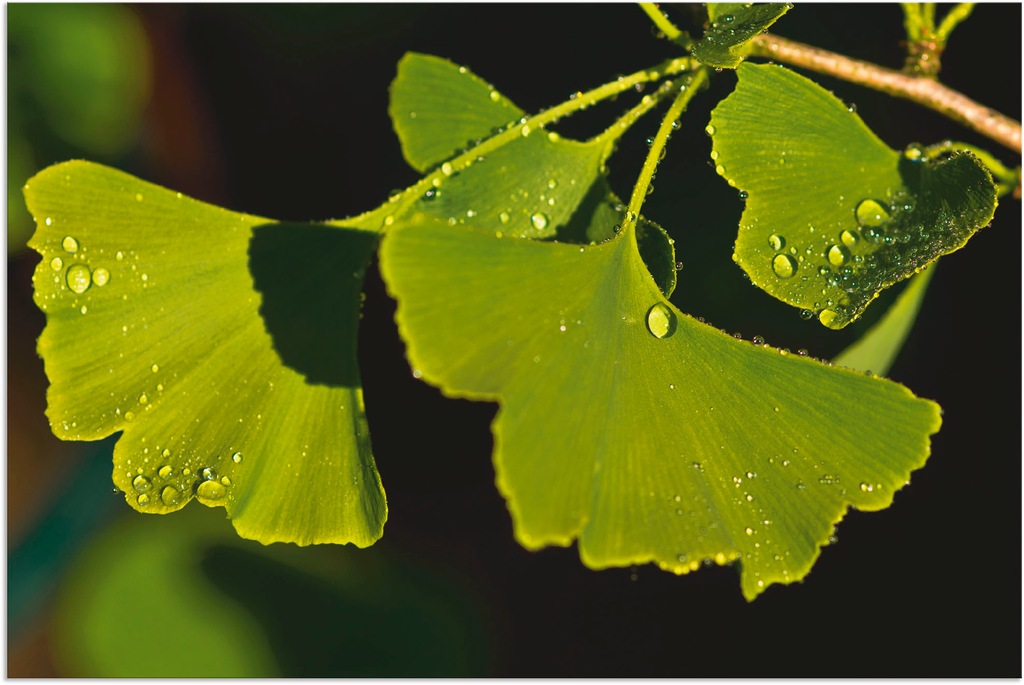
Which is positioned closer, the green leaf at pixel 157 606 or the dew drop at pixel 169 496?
the dew drop at pixel 169 496

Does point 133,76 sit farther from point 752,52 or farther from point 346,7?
point 752,52

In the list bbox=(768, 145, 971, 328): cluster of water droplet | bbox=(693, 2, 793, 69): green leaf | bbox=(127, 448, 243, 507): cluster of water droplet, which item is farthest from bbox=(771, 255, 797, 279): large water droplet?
bbox=(127, 448, 243, 507): cluster of water droplet

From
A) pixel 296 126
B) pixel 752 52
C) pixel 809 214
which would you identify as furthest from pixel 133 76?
pixel 809 214

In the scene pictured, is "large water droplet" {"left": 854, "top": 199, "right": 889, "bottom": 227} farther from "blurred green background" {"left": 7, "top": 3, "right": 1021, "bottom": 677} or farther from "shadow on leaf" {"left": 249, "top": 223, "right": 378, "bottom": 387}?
"shadow on leaf" {"left": 249, "top": 223, "right": 378, "bottom": 387}

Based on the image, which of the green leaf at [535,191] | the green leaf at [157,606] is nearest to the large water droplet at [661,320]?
the green leaf at [535,191]

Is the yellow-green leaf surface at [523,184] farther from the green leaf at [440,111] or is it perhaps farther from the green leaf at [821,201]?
the green leaf at [821,201]

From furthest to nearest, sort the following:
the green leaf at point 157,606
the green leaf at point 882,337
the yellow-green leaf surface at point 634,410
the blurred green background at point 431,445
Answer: the green leaf at point 157,606 → the blurred green background at point 431,445 → the green leaf at point 882,337 → the yellow-green leaf surface at point 634,410
